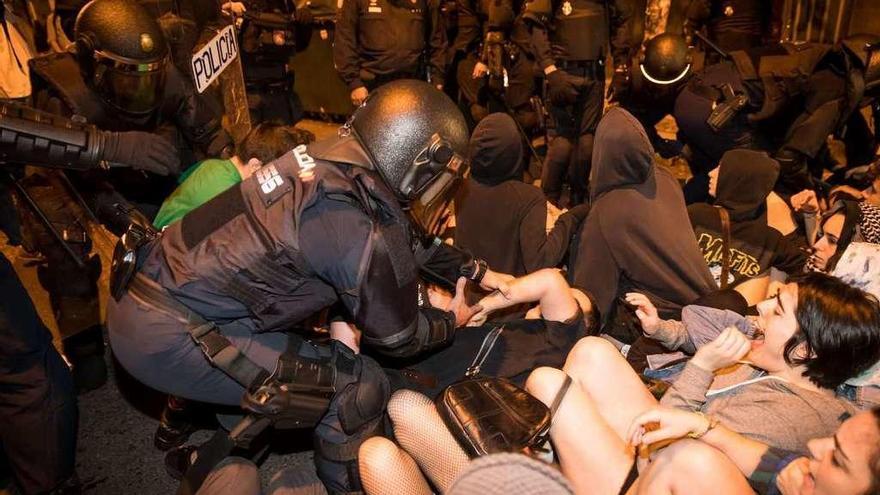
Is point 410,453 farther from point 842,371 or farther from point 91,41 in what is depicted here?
point 91,41

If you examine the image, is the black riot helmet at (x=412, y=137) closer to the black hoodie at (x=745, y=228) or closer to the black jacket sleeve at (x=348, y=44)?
the black hoodie at (x=745, y=228)

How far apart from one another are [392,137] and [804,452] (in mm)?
1508

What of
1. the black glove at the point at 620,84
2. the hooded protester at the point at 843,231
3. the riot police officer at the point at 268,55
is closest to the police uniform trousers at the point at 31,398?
the hooded protester at the point at 843,231

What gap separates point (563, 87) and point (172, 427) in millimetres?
3960

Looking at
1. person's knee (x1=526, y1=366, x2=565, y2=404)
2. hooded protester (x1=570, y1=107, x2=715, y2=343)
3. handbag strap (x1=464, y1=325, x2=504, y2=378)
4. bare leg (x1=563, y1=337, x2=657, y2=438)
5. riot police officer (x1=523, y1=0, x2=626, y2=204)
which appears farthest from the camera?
riot police officer (x1=523, y1=0, x2=626, y2=204)

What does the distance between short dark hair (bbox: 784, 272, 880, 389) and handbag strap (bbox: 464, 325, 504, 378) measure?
1.06 meters

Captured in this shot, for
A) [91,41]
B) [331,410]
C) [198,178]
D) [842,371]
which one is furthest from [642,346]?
[91,41]

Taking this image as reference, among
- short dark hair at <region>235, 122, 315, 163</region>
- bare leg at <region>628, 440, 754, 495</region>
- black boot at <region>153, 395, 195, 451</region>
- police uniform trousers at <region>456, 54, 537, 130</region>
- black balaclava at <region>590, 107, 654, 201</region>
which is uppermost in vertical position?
short dark hair at <region>235, 122, 315, 163</region>

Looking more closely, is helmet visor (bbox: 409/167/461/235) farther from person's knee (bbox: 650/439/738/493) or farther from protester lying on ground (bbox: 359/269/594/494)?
person's knee (bbox: 650/439/738/493)

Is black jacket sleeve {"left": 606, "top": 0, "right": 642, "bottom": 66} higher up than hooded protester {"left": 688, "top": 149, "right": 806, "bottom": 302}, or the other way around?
black jacket sleeve {"left": 606, "top": 0, "right": 642, "bottom": 66}

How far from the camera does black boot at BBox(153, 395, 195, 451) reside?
281cm

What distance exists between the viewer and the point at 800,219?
12.7 feet

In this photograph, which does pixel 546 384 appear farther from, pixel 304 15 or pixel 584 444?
pixel 304 15

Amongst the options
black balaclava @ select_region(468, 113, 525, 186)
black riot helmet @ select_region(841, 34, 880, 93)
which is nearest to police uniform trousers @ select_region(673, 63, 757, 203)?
black riot helmet @ select_region(841, 34, 880, 93)
